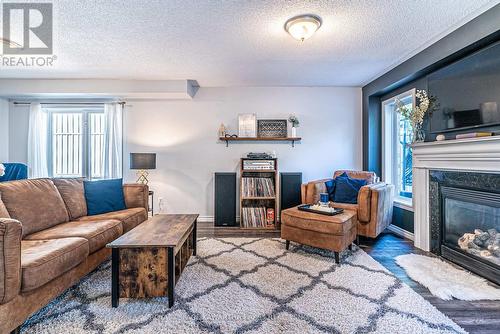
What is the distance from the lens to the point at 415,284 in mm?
2010

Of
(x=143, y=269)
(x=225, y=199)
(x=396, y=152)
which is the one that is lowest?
(x=143, y=269)

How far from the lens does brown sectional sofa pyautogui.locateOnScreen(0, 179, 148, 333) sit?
4.38 feet

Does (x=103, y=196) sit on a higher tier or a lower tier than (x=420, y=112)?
lower

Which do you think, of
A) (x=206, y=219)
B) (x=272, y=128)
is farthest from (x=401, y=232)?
(x=206, y=219)

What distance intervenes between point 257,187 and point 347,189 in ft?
4.30

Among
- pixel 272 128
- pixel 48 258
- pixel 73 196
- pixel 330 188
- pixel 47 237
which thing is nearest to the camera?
pixel 48 258

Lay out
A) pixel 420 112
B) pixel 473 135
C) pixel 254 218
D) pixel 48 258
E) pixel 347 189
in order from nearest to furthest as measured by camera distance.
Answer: pixel 48 258, pixel 473 135, pixel 420 112, pixel 347 189, pixel 254 218

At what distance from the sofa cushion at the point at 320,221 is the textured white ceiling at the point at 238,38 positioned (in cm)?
183

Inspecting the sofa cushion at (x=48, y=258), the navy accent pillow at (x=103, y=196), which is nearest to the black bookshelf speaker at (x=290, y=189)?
the navy accent pillow at (x=103, y=196)

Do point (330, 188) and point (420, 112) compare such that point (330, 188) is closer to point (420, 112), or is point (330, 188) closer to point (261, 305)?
point (420, 112)

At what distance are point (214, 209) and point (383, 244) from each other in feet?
7.87

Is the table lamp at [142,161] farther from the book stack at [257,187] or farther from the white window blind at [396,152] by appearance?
the white window blind at [396,152]

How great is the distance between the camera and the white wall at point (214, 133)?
412 cm

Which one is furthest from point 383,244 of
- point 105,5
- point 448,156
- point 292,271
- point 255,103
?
point 105,5
